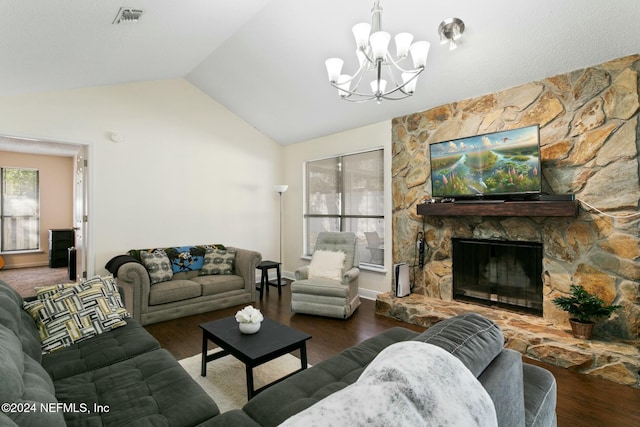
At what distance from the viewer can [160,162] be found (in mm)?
4695

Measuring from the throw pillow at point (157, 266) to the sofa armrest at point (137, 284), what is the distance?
34 centimetres

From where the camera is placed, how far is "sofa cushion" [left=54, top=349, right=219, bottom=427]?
1402mm

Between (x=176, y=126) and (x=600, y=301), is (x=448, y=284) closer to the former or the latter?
(x=600, y=301)

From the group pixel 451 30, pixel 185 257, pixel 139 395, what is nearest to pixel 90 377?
pixel 139 395

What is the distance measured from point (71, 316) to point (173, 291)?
1.60 m

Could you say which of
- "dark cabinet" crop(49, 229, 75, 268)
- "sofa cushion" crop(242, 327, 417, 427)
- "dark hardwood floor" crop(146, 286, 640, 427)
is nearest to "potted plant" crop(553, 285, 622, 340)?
"dark hardwood floor" crop(146, 286, 640, 427)

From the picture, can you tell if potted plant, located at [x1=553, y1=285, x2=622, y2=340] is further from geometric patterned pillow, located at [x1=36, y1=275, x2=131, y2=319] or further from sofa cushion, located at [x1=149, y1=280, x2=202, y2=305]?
sofa cushion, located at [x1=149, y1=280, x2=202, y2=305]

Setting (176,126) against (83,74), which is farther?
(176,126)

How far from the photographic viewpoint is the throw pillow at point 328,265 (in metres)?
4.18

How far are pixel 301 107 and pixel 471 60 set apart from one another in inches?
92.7

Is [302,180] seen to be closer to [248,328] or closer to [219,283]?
[219,283]

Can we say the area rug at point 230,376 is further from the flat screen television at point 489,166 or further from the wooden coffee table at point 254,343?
the flat screen television at point 489,166

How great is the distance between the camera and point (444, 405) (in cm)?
77

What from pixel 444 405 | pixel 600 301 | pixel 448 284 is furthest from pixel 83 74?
pixel 600 301
